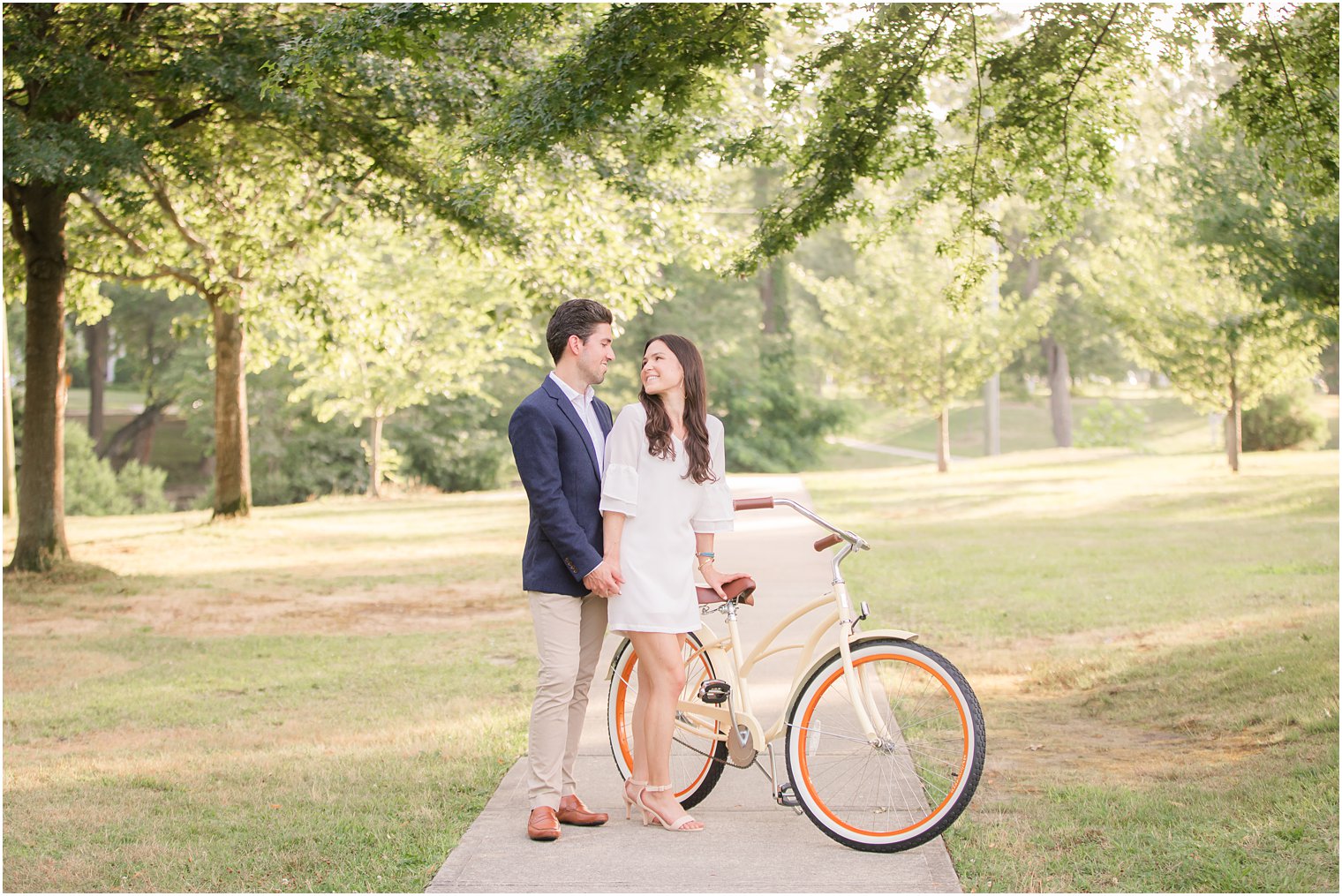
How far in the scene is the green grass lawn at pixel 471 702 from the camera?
5.08m

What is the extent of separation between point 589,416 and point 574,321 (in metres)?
0.38

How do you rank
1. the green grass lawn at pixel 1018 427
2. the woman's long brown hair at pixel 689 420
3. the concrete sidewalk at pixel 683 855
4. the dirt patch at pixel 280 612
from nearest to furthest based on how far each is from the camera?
the concrete sidewalk at pixel 683 855
the woman's long brown hair at pixel 689 420
the dirt patch at pixel 280 612
the green grass lawn at pixel 1018 427

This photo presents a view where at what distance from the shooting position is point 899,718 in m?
6.97

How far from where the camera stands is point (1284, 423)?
32.5 meters

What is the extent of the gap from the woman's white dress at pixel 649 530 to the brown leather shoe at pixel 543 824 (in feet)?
2.52

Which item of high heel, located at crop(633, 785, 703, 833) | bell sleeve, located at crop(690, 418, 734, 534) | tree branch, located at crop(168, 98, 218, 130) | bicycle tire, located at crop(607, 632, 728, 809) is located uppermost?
tree branch, located at crop(168, 98, 218, 130)

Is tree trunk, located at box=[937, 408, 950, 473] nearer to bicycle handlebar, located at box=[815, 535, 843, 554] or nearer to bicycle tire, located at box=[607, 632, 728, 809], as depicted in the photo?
bicycle tire, located at box=[607, 632, 728, 809]

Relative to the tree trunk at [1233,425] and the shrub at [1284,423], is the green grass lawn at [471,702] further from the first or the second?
the shrub at [1284,423]

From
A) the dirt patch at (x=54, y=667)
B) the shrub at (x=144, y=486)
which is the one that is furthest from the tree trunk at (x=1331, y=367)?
the dirt patch at (x=54, y=667)

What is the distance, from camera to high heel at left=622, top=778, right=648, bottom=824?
507 cm

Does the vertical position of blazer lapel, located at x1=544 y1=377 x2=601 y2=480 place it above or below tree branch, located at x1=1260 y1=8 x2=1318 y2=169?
below

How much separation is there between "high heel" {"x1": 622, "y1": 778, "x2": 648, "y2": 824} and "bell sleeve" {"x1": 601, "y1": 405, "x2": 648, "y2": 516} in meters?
1.13

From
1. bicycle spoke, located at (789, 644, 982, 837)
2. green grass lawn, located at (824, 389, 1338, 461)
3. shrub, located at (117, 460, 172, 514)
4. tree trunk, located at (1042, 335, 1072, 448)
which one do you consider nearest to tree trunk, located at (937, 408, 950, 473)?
green grass lawn, located at (824, 389, 1338, 461)

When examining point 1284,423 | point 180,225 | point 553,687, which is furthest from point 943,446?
point 553,687
